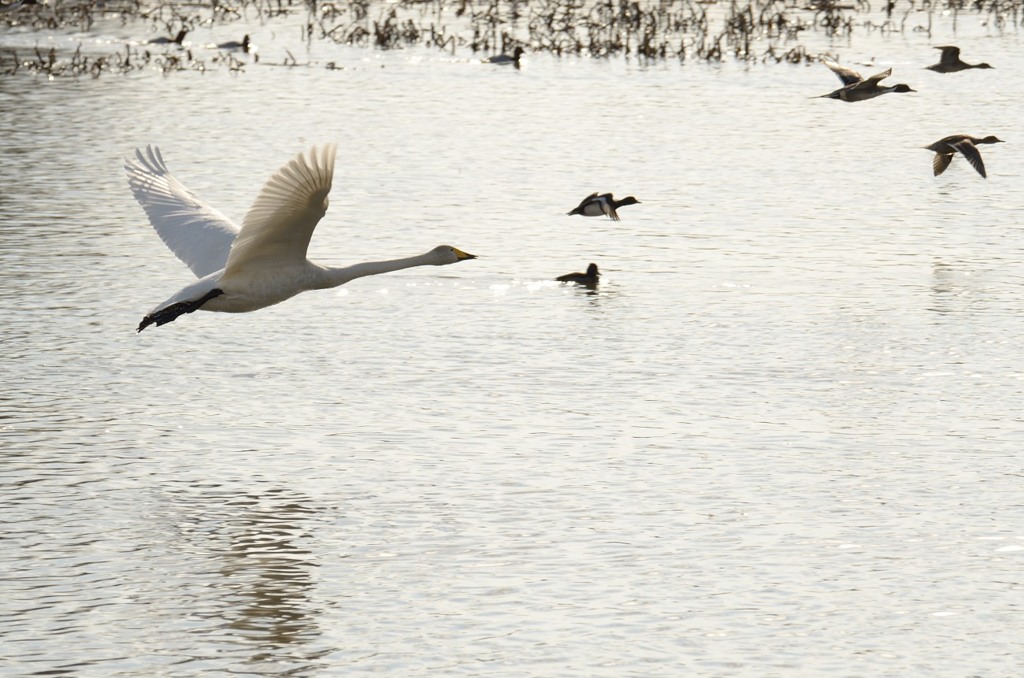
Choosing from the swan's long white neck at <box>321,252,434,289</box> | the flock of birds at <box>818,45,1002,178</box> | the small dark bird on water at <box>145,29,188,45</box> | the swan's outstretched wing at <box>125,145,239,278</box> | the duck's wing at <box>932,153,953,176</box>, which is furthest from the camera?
the small dark bird on water at <box>145,29,188,45</box>

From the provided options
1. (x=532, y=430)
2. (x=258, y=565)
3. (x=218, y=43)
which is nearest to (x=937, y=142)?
(x=532, y=430)

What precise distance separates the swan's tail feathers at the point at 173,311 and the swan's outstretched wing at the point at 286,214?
0.17 m

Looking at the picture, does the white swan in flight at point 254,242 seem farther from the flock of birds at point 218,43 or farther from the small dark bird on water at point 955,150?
the flock of birds at point 218,43

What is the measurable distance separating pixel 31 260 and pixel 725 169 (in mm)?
8826

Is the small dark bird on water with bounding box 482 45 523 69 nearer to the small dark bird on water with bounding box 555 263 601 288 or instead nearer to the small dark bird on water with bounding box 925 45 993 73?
the small dark bird on water with bounding box 925 45 993 73

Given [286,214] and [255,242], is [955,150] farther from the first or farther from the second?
[286,214]

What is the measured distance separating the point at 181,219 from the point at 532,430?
8.49 ft

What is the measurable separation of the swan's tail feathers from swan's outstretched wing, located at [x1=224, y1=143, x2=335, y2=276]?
0.17 meters

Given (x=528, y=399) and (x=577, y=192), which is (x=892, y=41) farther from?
(x=528, y=399)

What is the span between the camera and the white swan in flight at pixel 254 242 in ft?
30.6

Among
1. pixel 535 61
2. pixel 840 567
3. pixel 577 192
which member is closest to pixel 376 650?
pixel 840 567

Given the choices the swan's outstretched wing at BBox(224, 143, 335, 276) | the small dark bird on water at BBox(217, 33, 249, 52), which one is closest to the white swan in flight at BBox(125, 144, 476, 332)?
the swan's outstretched wing at BBox(224, 143, 335, 276)

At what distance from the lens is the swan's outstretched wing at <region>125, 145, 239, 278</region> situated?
10969 millimetres

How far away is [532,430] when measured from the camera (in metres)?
10.7
